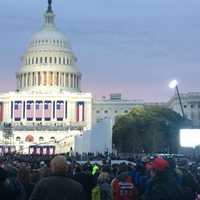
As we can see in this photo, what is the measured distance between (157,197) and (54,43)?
172332mm

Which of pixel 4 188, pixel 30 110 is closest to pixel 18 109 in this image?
pixel 30 110

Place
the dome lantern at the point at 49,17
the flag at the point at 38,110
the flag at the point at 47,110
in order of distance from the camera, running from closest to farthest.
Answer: the flag at the point at 47,110
the flag at the point at 38,110
the dome lantern at the point at 49,17

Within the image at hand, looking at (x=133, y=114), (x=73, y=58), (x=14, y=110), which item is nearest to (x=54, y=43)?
(x=73, y=58)

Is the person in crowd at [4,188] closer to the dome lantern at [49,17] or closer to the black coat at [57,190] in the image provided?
the black coat at [57,190]

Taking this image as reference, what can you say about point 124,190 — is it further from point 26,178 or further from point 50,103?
point 50,103

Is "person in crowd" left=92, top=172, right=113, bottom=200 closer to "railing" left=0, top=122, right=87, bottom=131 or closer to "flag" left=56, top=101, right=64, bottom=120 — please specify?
"railing" left=0, top=122, right=87, bottom=131

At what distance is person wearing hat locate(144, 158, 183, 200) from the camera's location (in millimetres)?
10688

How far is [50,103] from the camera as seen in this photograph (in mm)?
165125

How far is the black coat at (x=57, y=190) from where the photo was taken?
9.20m

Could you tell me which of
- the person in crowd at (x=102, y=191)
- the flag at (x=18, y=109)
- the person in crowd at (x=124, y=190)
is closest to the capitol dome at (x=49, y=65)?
the flag at (x=18, y=109)

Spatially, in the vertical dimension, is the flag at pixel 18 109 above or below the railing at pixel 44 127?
above

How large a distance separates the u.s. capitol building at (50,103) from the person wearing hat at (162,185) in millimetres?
118395

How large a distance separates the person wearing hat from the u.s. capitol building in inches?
4661

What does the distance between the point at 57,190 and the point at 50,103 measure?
156 m
